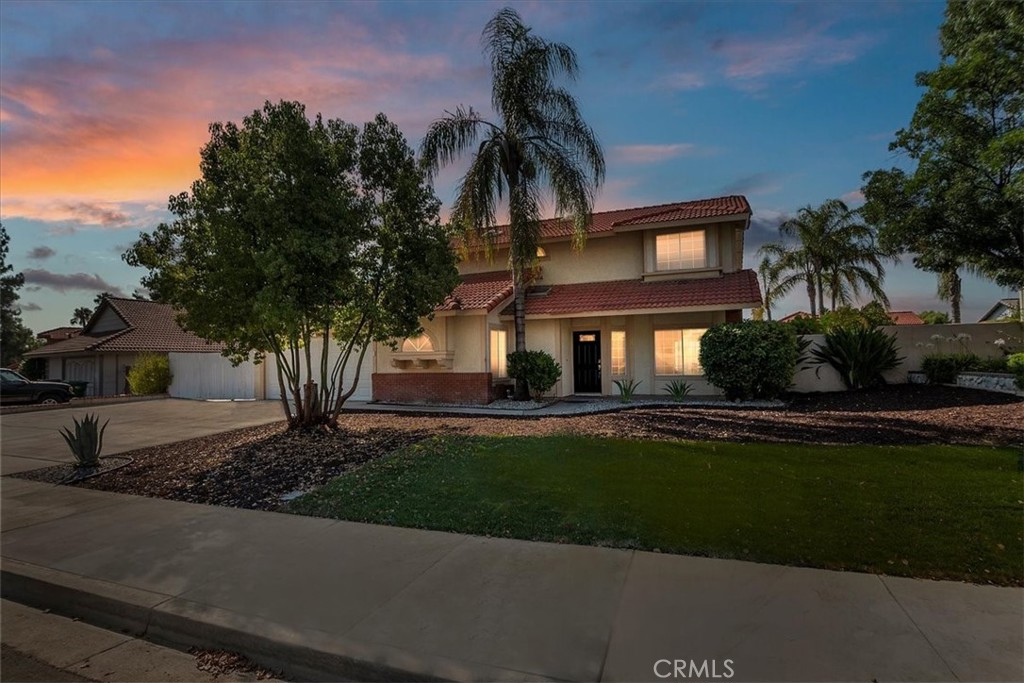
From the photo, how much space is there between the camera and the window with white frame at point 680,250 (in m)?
17.2

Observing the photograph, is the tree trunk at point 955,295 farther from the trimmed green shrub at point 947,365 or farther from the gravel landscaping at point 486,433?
the gravel landscaping at point 486,433

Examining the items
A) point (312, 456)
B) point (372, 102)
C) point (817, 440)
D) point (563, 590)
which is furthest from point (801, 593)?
point (372, 102)

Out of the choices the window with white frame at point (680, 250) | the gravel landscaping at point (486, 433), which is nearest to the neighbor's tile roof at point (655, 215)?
the window with white frame at point (680, 250)

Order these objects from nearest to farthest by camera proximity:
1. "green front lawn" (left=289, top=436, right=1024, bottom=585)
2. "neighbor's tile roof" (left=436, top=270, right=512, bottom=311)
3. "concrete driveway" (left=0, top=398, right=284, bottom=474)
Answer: "green front lawn" (left=289, top=436, right=1024, bottom=585)
"concrete driveway" (left=0, top=398, right=284, bottom=474)
"neighbor's tile roof" (left=436, top=270, right=512, bottom=311)

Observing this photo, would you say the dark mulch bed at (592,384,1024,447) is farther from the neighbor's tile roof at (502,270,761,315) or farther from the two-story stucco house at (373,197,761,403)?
the two-story stucco house at (373,197,761,403)

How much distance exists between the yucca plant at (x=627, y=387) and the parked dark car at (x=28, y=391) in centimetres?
2199

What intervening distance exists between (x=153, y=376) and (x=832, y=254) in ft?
104

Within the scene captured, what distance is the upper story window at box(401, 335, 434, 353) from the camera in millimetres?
16453

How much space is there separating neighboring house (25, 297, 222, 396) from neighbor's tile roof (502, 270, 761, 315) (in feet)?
62.0

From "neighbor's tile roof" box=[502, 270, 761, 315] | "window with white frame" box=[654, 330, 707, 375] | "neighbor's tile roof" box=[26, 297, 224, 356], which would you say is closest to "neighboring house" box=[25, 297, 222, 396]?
"neighbor's tile roof" box=[26, 297, 224, 356]

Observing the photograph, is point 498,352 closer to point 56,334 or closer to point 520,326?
point 520,326

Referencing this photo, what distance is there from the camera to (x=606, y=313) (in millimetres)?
15992

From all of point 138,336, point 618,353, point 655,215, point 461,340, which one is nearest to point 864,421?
point 618,353

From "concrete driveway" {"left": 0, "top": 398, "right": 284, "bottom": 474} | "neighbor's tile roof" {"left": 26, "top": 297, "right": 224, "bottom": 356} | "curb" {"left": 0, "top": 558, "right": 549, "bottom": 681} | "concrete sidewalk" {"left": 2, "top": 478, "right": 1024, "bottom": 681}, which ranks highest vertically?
"neighbor's tile roof" {"left": 26, "top": 297, "right": 224, "bottom": 356}
